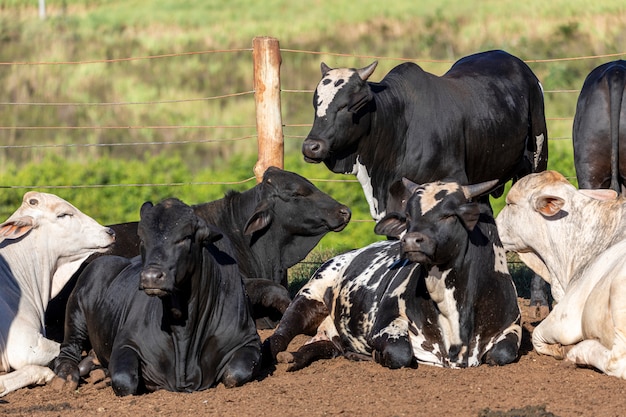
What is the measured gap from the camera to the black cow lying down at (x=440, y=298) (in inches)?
294

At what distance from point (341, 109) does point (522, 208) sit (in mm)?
1760

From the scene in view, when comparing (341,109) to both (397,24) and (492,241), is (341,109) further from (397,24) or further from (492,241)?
(397,24)

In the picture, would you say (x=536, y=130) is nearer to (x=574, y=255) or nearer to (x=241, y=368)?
(x=574, y=255)

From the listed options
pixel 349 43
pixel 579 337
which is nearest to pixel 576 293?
pixel 579 337

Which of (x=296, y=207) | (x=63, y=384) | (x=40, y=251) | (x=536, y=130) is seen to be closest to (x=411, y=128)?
(x=296, y=207)

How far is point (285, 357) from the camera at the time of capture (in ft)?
26.8

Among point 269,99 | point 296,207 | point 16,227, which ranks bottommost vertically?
point 296,207

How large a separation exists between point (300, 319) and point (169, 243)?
2.03 m

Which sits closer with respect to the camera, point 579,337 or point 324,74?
point 579,337

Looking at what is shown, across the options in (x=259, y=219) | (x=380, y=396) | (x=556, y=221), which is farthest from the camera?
(x=259, y=219)

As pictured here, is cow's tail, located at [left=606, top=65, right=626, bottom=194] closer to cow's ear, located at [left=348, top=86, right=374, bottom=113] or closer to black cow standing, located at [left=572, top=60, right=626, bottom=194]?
black cow standing, located at [left=572, top=60, right=626, bottom=194]

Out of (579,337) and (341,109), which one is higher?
(341,109)

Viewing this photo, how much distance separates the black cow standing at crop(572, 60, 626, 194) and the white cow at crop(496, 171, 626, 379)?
1.16 meters

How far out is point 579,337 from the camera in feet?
25.3
